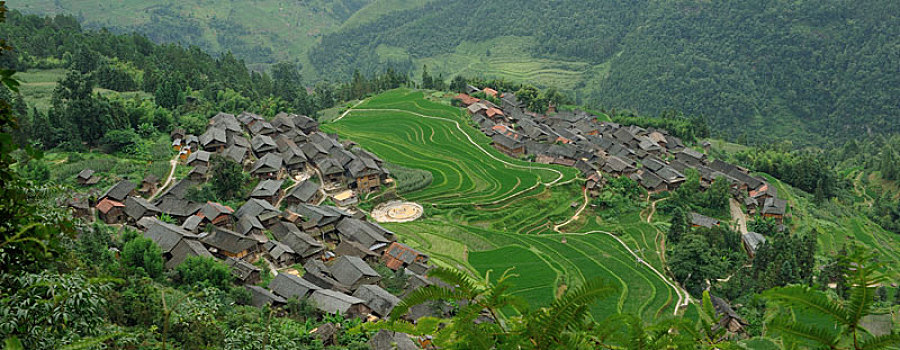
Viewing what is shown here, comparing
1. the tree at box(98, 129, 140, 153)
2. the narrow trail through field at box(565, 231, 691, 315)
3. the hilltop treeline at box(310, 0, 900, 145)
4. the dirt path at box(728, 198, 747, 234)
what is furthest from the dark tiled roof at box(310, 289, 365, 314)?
the hilltop treeline at box(310, 0, 900, 145)

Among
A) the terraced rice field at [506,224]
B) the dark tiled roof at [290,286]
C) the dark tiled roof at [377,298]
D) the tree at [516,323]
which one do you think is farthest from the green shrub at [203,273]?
the tree at [516,323]

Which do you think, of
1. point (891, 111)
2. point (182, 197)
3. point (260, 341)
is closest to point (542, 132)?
point (182, 197)

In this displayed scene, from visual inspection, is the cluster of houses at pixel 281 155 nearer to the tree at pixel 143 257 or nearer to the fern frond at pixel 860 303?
the tree at pixel 143 257

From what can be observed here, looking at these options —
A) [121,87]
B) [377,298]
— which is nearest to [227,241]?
[377,298]

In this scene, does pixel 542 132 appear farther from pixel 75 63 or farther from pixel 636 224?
pixel 75 63

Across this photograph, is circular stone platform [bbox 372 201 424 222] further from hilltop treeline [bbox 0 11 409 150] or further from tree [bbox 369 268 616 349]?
tree [bbox 369 268 616 349]
